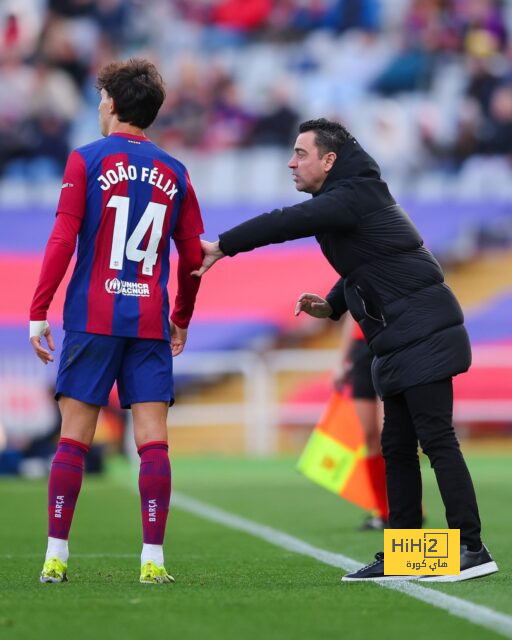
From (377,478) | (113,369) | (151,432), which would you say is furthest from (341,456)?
(113,369)

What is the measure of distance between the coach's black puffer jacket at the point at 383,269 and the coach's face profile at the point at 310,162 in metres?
0.04

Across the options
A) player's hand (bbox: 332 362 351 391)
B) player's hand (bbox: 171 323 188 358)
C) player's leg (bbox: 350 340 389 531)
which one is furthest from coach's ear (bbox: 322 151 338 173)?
player's hand (bbox: 332 362 351 391)

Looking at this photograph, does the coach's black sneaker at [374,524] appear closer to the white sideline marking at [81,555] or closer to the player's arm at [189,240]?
the white sideline marking at [81,555]

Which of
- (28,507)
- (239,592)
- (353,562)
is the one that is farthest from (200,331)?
(239,592)

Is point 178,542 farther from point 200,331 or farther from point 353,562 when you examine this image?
point 200,331

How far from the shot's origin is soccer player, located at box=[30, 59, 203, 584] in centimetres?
524

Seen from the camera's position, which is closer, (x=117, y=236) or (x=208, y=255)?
(x=117, y=236)

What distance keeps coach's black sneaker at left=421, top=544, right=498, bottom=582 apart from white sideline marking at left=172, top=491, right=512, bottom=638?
14 centimetres

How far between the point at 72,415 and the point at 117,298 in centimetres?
48

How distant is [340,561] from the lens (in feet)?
20.7

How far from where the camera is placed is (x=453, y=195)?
2017 cm

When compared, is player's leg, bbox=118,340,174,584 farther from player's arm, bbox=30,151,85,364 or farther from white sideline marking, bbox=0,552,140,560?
white sideline marking, bbox=0,552,140,560

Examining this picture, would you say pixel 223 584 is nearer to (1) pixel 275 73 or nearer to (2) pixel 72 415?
(2) pixel 72 415

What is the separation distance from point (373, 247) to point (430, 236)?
46.7ft
